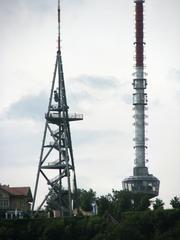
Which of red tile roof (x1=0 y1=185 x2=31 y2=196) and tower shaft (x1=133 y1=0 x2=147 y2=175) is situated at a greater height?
tower shaft (x1=133 y1=0 x2=147 y2=175)

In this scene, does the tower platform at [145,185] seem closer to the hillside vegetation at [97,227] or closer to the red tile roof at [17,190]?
the red tile roof at [17,190]

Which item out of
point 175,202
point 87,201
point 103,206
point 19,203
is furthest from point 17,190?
point 175,202

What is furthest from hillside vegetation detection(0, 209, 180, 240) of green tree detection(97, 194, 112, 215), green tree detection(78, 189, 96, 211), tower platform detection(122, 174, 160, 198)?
tower platform detection(122, 174, 160, 198)

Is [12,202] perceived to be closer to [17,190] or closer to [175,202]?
[17,190]

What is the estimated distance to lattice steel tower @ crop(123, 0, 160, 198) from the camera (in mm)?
143500

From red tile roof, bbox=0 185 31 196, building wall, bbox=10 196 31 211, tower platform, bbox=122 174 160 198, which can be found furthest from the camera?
tower platform, bbox=122 174 160 198

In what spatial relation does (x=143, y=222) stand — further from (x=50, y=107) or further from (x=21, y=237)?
(x=50, y=107)

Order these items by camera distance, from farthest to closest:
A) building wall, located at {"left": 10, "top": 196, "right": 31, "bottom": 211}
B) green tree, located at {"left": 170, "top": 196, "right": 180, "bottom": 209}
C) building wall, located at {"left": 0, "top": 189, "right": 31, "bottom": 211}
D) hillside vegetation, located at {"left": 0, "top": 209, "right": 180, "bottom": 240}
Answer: building wall, located at {"left": 10, "top": 196, "right": 31, "bottom": 211}, building wall, located at {"left": 0, "top": 189, "right": 31, "bottom": 211}, green tree, located at {"left": 170, "top": 196, "right": 180, "bottom": 209}, hillside vegetation, located at {"left": 0, "top": 209, "right": 180, "bottom": 240}

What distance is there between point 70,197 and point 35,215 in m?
6.55

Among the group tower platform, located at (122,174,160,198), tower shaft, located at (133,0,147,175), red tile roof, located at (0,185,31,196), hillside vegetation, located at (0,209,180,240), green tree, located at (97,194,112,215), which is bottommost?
hillside vegetation, located at (0,209,180,240)

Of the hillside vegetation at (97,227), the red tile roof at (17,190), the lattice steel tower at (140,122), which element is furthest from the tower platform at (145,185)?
the hillside vegetation at (97,227)

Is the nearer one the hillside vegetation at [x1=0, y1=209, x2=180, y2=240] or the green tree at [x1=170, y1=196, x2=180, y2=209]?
the hillside vegetation at [x1=0, y1=209, x2=180, y2=240]

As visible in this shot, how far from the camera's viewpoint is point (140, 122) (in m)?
144

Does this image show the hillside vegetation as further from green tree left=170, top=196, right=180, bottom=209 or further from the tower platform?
the tower platform
